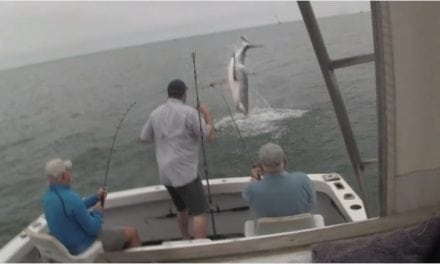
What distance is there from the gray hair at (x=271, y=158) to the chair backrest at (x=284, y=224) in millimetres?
374

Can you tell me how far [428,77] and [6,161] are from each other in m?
22.3

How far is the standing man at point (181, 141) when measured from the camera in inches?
170

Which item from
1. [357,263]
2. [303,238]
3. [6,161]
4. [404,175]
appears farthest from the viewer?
[6,161]

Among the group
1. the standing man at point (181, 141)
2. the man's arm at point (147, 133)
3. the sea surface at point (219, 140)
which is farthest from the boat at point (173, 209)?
Result: the sea surface at point (219, 140)

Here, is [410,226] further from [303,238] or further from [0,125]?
[0,125]

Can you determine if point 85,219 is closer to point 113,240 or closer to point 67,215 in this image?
point 67,215

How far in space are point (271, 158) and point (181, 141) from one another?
1.19 m

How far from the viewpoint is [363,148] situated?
1280cm

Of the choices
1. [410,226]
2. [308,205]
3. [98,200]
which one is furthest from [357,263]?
[98,200]

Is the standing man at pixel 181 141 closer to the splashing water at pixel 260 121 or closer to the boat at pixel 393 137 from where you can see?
the boat at pixel 393 137

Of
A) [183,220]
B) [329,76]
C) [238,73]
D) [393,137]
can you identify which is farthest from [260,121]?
[393,137]

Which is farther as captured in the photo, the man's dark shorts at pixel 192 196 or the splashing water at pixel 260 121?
the splashing water at pixel 260 121

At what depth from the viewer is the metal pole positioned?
233cm

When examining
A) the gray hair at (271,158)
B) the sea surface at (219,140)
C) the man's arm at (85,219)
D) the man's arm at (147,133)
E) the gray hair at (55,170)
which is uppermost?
the man's arm at (147,133)
